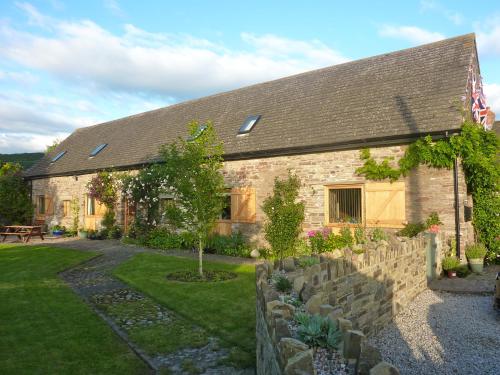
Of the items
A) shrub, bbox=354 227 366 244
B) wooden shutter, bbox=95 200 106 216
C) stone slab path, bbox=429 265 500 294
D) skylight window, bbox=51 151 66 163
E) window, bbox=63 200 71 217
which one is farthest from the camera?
skylight window, bbox=51 151 66 163

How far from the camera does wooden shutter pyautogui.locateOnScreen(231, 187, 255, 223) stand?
45.8ft

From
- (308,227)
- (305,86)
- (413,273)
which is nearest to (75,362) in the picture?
A: (413,273)

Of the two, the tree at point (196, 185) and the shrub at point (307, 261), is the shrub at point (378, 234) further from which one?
the shrub at point (307, 261)

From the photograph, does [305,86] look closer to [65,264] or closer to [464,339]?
[65,264]

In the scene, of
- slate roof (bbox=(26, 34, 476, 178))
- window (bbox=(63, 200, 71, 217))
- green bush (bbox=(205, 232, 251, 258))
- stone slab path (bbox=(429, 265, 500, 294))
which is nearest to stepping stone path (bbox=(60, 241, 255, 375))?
green bush (bbox=(205, 232, 251, 258))

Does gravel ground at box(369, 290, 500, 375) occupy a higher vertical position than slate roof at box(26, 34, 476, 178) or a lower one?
lower

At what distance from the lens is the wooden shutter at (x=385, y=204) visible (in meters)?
10.9

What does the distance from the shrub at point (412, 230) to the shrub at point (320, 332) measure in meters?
7.75

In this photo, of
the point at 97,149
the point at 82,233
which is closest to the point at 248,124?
the point at 82,233

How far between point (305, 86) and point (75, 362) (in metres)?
14.0

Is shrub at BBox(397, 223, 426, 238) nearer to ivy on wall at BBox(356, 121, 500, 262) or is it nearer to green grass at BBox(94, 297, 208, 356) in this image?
ivy on wall at BBox(356, 121, 500, 262)

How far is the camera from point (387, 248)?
6.78 meters

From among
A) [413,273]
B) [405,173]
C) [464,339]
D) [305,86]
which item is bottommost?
[464,339]

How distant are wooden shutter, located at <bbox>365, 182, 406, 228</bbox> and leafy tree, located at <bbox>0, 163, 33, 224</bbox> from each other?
2166cm
